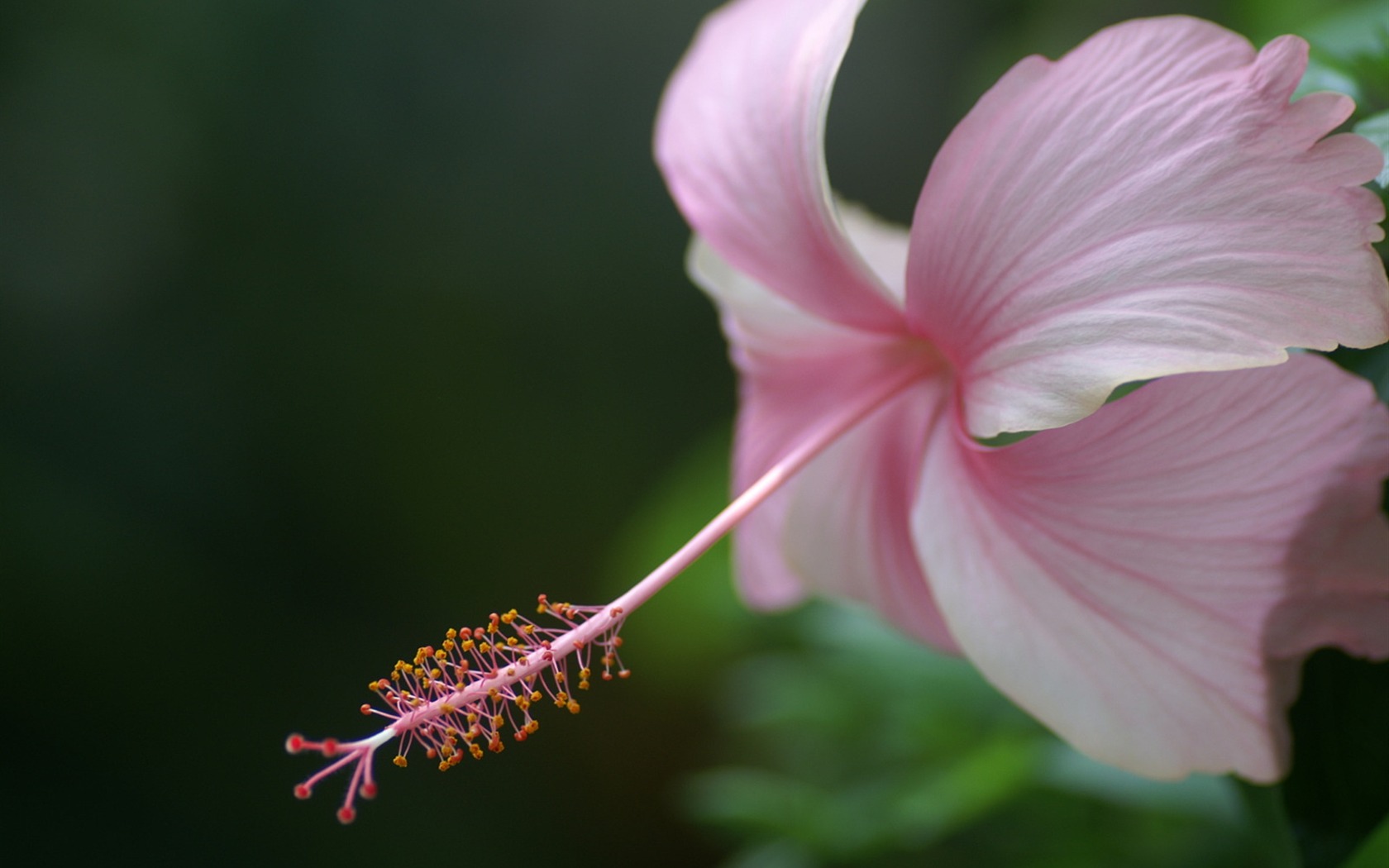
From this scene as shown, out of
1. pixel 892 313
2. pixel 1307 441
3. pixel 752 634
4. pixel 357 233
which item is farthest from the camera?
pixel 357 233

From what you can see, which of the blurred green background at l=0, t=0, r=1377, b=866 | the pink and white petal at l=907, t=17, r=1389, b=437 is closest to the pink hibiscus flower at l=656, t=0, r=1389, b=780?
the pink and white petal at l=907, t=17, r=1389, b=437

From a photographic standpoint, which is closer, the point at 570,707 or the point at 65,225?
the point at 570,707


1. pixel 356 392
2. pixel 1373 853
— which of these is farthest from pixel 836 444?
pixel 356 392

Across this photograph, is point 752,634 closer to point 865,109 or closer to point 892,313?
point 892,313

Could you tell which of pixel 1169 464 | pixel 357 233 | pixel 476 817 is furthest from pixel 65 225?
pixel 1169 464

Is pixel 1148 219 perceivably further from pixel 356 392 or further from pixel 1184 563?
pixel 356 392

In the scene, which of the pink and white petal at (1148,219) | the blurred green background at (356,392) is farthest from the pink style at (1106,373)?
the blurred green background at (356,392)

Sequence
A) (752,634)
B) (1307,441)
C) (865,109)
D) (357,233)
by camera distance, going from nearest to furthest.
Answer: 1. (1307,441)
2. (752,634)
3. (357,233)
4. (865,109)
